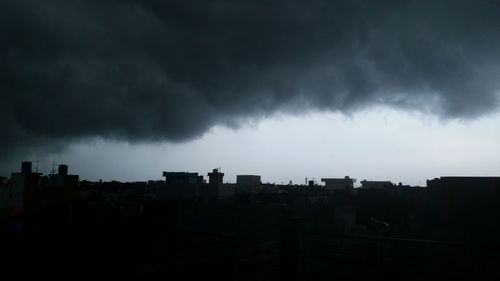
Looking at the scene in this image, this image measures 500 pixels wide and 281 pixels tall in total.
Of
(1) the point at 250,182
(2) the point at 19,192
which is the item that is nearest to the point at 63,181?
(2) the point at 19,192

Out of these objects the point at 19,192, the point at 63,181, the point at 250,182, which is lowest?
the point at 19,192

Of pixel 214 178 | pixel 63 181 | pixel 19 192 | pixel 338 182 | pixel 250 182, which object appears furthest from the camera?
pixel 338 182

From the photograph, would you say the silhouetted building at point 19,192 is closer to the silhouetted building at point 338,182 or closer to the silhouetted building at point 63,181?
the silhouetted building at point 63,181

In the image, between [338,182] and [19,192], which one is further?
[338,182]

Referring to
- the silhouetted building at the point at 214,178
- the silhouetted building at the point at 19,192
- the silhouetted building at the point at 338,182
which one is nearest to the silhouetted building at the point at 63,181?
the silhouetted building at the point at 19,192

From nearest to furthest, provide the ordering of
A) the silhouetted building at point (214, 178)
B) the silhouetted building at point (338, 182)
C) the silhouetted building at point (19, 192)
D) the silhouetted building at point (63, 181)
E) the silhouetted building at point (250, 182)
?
the silhouetted building at point (19, 192) → the silhouetted building at point (63, 181) → the silhouetted building at point (214, 178) → the silhouetted building at point (250, 182) → the silhouetted building at point (338, 182)

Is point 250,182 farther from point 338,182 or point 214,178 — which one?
point 338,182

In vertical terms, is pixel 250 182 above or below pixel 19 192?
above

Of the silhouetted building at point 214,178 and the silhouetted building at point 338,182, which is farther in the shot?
the silhouetted building at point 338,182

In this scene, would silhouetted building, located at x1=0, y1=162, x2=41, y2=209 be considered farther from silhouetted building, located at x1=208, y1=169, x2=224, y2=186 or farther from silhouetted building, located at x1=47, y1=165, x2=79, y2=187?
silhouetted building, located at x1=208, y1=169, x2=224, y2=186

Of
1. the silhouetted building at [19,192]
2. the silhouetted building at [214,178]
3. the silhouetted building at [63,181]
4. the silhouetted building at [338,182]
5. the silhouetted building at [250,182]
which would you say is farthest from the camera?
the silhouetted building at [338,182]

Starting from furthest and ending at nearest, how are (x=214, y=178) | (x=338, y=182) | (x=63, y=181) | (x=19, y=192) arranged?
(x=338, y=182)
(x=214, y=178)
(x=63, y=181)
(x=19, y=192)

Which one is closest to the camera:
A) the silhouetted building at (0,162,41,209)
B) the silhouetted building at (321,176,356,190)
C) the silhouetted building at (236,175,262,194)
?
the silhouetted building at (0,162,41,209)

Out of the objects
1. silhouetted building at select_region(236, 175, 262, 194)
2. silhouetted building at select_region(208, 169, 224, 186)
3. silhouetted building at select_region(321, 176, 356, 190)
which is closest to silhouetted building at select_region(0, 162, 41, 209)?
silhouetted building at select_region(208, 169, 224, 186)
